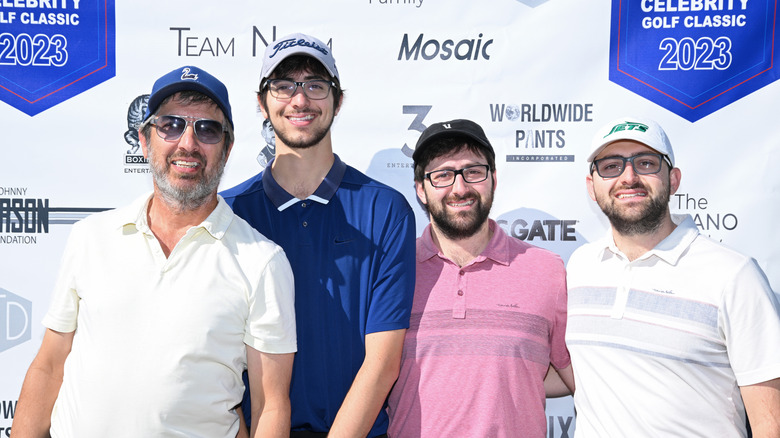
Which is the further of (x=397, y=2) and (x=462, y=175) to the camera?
(x=397, y=2)

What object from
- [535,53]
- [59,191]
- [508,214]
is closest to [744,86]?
[535,53]

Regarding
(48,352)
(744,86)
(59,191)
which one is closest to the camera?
(48,352)

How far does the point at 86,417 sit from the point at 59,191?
1.50 metres

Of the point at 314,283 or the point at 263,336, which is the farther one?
the point at 314,283

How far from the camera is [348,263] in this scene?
1.98m

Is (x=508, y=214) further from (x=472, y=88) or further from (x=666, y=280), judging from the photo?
(x=666, y=280)

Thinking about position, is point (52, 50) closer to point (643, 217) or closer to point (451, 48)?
point (451, 48)

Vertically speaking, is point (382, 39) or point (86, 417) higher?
point (382, 39)

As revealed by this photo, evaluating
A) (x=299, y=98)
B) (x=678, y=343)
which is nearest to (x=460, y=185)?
(x=299, y=98)

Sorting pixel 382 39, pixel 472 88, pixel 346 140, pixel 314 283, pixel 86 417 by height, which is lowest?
pixel 86 417

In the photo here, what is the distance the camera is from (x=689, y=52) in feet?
8.81

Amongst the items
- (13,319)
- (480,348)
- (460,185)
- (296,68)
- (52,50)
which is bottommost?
(13,319)

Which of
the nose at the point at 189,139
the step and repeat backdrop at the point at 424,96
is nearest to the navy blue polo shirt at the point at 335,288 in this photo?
the nose at the point at 189,139

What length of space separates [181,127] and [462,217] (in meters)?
0.95
